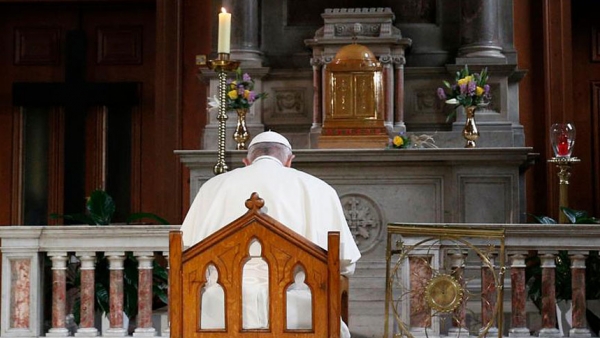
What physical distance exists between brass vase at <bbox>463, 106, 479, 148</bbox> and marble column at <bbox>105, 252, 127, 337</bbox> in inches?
120

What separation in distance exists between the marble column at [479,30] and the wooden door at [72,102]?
11.2 ft

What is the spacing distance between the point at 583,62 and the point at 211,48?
140 inches

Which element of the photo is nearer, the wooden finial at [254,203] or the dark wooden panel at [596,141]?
the wooden finial at [254,203]

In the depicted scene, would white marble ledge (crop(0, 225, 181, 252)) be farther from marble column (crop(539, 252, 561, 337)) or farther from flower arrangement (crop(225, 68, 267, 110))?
flower arrangement (crop(225, 68, 267, 110))

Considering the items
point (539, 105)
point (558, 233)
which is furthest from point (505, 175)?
point (539, 105)

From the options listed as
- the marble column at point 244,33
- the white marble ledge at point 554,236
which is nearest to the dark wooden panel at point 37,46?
the marble column at point 244,33

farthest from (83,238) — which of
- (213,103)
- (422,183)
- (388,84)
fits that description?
(388,84)

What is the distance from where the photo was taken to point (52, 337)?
5.60m

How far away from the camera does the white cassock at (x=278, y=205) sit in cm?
477

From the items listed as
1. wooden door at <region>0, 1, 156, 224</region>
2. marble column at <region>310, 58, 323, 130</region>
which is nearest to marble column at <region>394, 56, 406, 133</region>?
marble column at <region>310, 58, 323, 130</region>

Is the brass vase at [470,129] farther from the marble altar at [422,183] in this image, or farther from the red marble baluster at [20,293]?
the red marble baluster at [20,293]

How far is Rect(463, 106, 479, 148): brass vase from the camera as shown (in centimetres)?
779

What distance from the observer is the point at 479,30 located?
8688mm

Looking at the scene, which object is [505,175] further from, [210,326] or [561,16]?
[210,326]
